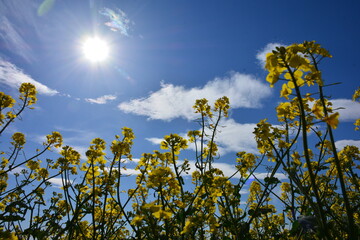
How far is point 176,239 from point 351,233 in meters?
2.40

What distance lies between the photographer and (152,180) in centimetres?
304

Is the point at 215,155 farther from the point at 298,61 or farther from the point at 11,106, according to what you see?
the point at 11,106

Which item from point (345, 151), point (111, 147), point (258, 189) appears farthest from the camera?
point (258, 189)

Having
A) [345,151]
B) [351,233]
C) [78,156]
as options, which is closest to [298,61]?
[351,233]

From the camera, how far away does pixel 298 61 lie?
174 cm

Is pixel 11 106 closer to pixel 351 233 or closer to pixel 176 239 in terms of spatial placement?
pixel 176 239

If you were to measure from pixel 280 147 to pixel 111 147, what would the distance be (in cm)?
342

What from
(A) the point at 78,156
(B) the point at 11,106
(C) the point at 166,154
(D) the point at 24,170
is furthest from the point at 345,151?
(D) the point at 24,170

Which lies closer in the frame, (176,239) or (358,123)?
(176,239)

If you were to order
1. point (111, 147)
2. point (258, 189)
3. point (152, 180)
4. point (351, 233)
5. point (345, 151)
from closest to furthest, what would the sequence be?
1. point (351, 233)
2. point (152, 180)
3. point (111, 147)
4. point (345, 151)
5. point (258, 189)

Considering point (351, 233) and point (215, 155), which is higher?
point (215, 155)

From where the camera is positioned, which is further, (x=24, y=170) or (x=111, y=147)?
(x=24, y=170)

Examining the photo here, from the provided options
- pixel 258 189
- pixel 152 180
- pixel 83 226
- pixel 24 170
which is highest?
pixel 258 189

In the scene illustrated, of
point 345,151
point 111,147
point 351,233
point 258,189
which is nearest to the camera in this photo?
point 351,233
